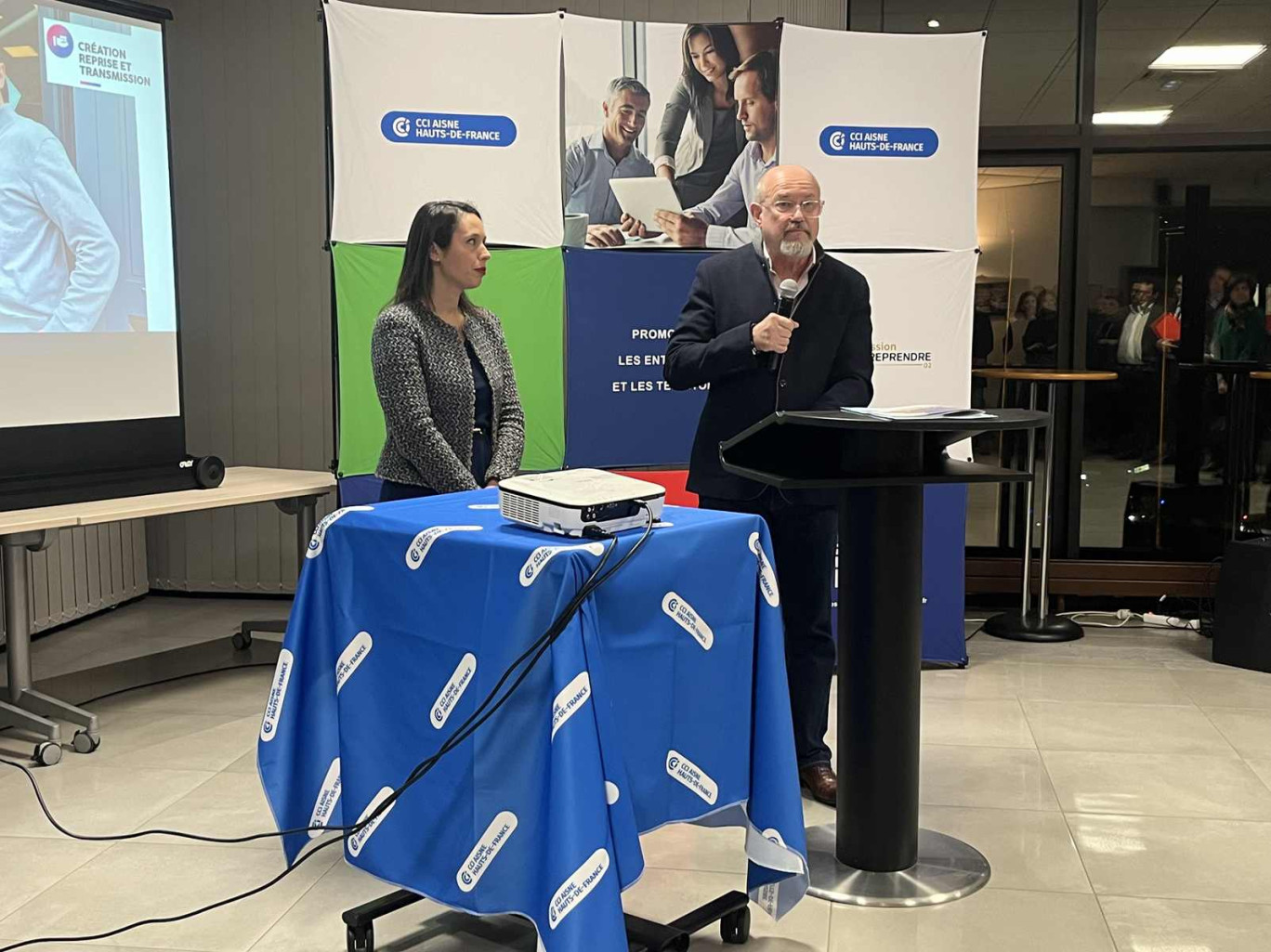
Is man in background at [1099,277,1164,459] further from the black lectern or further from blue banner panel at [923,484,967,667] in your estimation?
the black lectern

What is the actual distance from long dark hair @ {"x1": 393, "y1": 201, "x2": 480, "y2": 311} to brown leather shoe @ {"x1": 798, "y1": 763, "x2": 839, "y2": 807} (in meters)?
1.56

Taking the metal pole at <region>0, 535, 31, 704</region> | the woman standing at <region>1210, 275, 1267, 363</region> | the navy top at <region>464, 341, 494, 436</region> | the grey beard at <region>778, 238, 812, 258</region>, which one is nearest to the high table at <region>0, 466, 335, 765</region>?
the metal pole at <region>0, 535, 31, 704</region>

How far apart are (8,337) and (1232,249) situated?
4.91 metres

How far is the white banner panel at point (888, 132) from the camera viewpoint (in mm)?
4586

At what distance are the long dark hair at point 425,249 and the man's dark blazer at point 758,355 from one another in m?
0.66

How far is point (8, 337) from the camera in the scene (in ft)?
13.4

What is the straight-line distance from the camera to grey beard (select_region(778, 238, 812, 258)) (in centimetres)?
314

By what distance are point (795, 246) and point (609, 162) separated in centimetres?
155

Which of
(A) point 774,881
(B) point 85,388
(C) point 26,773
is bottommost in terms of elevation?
(C) point 26,773

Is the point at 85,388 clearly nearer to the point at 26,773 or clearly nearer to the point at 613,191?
the point at 26,773

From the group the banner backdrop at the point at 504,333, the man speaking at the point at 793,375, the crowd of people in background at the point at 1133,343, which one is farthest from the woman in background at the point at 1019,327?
the man speaking at the point at 793,375

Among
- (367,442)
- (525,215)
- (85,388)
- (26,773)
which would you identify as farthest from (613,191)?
(26,773)

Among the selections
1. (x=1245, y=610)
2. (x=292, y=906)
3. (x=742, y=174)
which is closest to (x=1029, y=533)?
(x=1245, y=610)

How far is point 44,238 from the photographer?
421 centimetres
